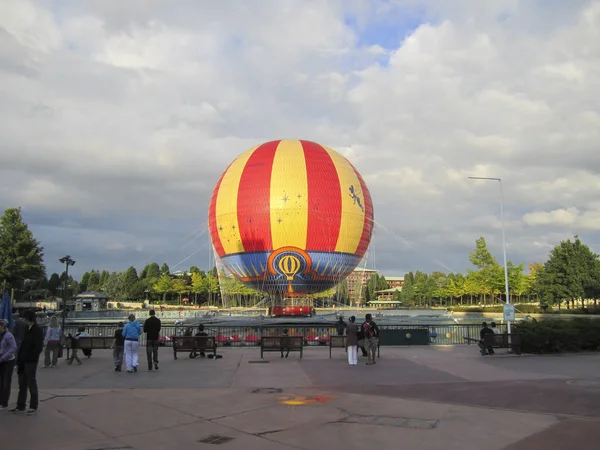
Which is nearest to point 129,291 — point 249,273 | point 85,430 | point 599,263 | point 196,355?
point 249,273

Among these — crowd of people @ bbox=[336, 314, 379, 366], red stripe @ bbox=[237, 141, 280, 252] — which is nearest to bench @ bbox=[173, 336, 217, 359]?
crowd of people @ bbox=[336, 314, 379, 366]

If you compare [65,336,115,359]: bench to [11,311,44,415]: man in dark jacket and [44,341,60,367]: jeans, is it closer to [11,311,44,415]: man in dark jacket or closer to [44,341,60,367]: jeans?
[44,341,60,367]: jeans

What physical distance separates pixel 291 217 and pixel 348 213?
18.1 feet

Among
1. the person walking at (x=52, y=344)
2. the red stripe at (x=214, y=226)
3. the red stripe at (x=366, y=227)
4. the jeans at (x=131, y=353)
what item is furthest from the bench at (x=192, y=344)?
the red stripe at (x=366, y=227)

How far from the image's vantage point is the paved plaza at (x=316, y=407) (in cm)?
708

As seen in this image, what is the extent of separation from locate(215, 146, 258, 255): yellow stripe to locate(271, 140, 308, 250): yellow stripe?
4.11m

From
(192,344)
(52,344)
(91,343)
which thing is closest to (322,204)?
(192,344)

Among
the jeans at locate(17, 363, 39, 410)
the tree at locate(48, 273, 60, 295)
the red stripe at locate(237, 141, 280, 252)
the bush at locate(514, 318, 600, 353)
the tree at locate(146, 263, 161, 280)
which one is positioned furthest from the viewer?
the tree at locate(146, 263, 161, 280)

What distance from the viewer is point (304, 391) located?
1120 cm

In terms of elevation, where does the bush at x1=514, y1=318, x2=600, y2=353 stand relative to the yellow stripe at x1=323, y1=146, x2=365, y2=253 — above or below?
below

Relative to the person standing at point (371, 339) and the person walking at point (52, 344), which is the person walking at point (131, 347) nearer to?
the person walking at point (52, 344)

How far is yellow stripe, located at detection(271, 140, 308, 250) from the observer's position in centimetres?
4422

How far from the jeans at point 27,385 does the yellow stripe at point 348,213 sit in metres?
38.0

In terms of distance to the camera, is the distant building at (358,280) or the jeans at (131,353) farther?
the distant building at (358,280)
